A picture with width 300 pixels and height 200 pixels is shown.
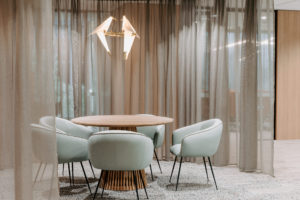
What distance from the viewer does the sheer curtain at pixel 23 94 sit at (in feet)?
4.84

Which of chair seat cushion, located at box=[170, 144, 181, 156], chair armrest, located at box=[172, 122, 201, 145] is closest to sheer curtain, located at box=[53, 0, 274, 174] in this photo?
chair armrest, located at box=[172, 122, 201, 145]

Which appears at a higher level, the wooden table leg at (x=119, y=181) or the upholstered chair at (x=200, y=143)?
the upholstered chair at (x=200, y=143)

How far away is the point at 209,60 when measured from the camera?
4855 millimetres

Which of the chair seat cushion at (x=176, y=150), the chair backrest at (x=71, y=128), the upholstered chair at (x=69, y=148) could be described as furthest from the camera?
the chair backrest at (x=71, y=128)

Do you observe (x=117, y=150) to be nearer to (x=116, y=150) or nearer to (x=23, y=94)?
(x=116, y=150)

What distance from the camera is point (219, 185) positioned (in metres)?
3.75

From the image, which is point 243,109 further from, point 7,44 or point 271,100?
point 7,44

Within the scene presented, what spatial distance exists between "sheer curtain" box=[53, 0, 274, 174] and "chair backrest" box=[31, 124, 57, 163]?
3280 millimetres

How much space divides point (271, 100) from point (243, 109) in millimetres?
397

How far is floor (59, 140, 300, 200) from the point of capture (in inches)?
133

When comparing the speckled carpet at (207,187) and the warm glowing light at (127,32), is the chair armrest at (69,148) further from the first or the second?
the warm glowing light at (127,32)

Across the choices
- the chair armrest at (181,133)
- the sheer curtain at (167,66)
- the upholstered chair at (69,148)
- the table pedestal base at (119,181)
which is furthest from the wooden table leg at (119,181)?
the sheer curtain at (167,66)

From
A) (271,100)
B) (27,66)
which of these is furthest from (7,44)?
(271,100)

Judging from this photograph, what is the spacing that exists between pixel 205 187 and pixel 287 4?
Answer: 4.27m
